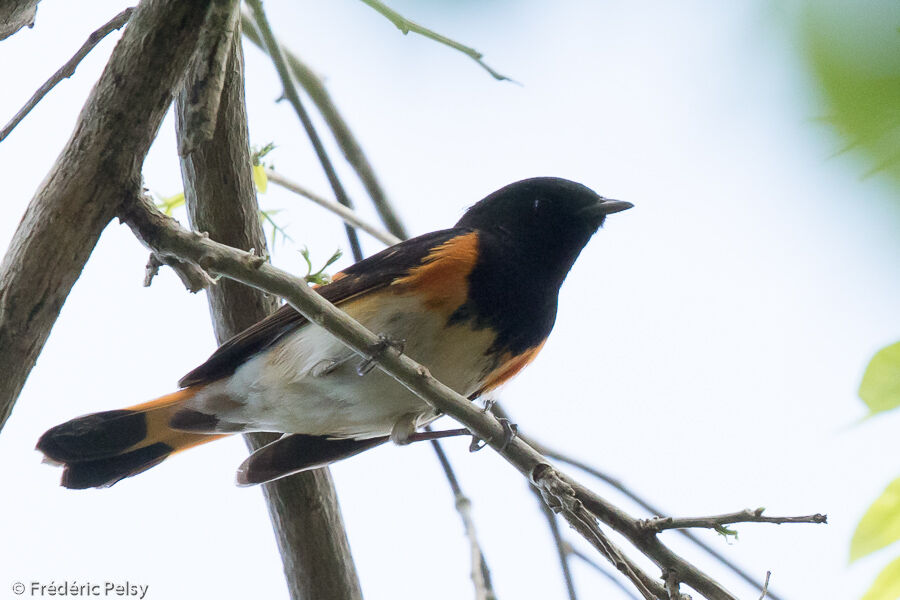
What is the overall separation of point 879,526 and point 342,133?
2.67 m

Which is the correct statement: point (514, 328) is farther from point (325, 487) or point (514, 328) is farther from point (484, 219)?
point (325, 487)

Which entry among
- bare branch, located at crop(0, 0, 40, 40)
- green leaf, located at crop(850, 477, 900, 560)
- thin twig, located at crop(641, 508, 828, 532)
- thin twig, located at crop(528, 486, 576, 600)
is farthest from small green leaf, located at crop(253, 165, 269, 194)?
green leaf, located at crop(850, 477, 900, 560)

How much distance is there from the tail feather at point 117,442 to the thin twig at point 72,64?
3.38ft

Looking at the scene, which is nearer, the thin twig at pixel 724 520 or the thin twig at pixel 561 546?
the thin twig at pixel 724 520

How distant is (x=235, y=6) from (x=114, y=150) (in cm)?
42

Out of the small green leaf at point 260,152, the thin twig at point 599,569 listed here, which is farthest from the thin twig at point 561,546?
the small green leaf at point 260,152

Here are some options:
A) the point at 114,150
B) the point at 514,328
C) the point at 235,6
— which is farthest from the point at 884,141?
the point at 514,328

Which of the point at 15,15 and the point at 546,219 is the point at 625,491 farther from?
the point at 15,15

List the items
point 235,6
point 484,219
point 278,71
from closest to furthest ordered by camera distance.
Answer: point 235,6 → point 278,71 → point 484,219

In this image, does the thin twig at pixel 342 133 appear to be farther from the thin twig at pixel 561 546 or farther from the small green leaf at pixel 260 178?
the thin twig at pixel 561 546

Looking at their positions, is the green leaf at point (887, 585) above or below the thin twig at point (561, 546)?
below

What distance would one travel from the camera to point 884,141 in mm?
617

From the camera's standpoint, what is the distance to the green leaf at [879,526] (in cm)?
101

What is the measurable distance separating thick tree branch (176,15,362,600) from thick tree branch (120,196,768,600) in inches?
11.6
